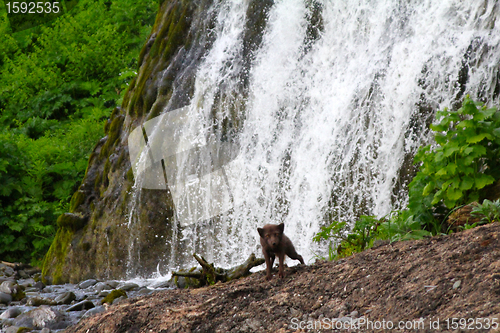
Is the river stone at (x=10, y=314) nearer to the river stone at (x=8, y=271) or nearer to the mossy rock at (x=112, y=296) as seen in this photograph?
the mossy rock at (x=112, y=296)

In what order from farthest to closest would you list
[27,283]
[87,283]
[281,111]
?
[27,283] < [87,283] < [281,111]

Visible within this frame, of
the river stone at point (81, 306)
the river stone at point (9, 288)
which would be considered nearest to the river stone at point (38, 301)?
the river stone at point (9, 288)

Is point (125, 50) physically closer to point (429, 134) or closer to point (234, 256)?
point (234, 256)

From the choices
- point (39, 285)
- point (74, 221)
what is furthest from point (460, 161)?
point (39, 285)

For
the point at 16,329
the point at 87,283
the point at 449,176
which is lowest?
the point at 16,329

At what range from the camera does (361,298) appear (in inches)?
125

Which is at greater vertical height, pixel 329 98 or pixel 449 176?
pixel 329 98

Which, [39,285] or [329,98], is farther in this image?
[39,285]

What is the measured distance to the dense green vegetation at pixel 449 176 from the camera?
4230 mm

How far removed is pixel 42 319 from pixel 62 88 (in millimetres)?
13294

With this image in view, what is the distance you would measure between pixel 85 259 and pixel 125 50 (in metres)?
10.5

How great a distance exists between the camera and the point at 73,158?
14617 millimetres

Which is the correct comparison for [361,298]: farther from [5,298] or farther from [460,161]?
[5,298]

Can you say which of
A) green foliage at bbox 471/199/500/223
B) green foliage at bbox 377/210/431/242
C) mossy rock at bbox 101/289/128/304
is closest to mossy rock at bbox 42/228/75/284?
mossy rock at bbox 101/289/128/304
